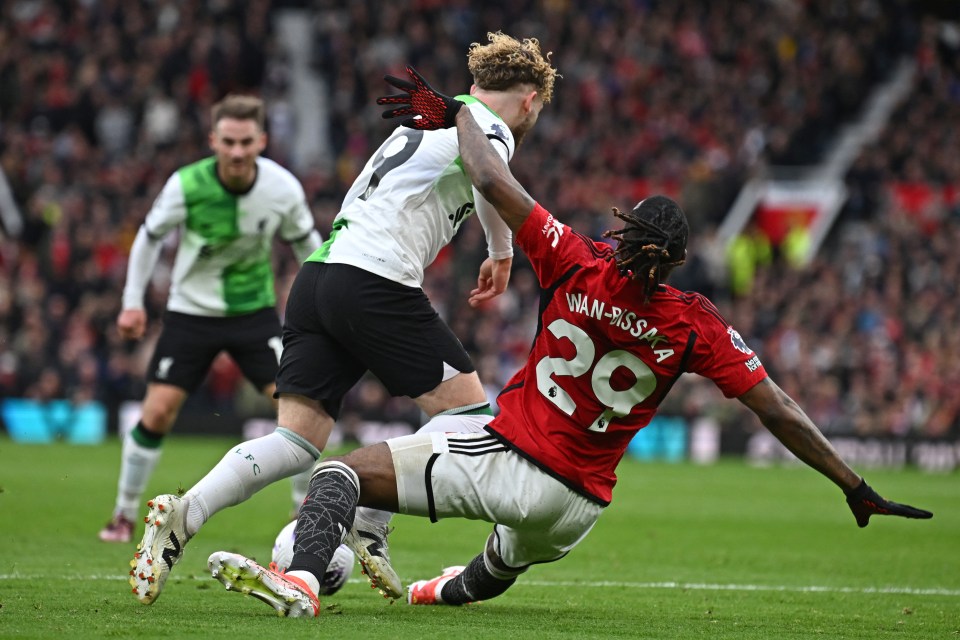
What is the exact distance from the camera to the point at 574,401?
5598mm

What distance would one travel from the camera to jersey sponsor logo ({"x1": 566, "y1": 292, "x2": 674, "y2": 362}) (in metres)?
5.48

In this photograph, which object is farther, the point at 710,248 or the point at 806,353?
the point at 710,248

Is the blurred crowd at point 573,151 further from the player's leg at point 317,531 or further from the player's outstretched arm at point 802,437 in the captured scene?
the player's outstretched arm at point 802,437

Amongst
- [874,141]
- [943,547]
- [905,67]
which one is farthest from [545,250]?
[905,67]

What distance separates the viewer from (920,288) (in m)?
23.7

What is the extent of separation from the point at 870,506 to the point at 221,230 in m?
4.97

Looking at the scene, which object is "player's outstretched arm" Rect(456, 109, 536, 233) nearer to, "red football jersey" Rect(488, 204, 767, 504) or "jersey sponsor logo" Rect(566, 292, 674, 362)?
"red football jersey" Rect(488, 204, 767, 504)

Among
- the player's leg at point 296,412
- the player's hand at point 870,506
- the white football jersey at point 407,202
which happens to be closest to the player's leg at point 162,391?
the player's leg at point 296,412

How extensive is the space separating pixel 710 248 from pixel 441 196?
60.9 ft

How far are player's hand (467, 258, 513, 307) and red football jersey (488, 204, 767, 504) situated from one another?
0.89 meters

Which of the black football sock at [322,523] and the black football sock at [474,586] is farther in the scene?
the black football sock at [474,586]

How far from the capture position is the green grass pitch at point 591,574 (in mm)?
5617

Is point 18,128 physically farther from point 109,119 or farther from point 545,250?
point 545,250

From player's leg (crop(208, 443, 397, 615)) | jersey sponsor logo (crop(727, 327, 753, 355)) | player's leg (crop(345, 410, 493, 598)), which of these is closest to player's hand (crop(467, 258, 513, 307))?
player's leg (crop(345, 410, 493, 598))
